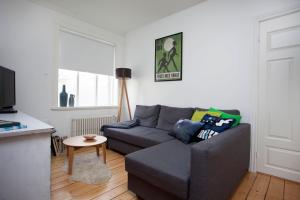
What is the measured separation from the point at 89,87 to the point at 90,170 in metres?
2.02

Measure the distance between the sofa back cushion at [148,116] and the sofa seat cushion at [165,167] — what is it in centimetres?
125

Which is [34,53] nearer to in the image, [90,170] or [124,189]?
[90,170]

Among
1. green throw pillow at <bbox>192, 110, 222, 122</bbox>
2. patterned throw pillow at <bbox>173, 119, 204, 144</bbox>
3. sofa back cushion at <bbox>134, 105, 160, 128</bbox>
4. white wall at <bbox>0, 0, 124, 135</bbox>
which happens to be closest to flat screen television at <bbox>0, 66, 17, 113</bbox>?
white wall at <bbox>0, 0, 124, 135</bbox>

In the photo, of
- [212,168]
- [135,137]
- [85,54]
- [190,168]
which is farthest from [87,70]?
[212,168]

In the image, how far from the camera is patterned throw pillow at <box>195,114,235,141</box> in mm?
1857

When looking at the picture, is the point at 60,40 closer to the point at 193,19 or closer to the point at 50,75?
the point at 50,75

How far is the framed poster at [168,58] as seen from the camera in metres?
3.03

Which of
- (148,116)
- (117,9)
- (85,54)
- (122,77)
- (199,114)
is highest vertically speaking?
(117,9)

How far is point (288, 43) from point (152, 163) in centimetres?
222

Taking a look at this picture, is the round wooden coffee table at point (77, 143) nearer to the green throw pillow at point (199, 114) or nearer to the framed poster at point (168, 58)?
the green throw pillow at point (199, 114)

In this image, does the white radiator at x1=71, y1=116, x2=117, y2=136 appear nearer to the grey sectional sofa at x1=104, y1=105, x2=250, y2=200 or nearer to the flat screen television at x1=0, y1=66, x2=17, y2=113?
the flat screen television at x1=0, y1=66, x2=17, y2=113

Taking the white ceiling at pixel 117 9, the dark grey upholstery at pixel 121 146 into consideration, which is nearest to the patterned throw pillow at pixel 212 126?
the dark grey upholstery at pixel 121 146

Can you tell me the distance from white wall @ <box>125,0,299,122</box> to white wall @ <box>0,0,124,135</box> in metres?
1.93

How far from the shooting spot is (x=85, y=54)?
340 centimetres
